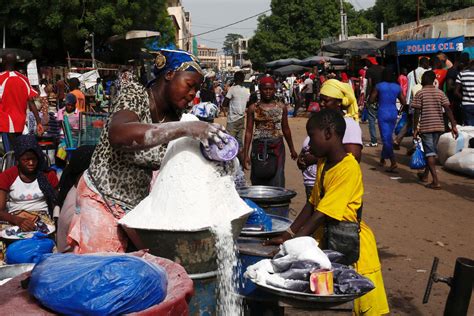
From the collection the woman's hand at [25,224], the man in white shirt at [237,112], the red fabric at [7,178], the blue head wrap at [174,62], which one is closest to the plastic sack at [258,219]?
the blue head wrap at [174,62]

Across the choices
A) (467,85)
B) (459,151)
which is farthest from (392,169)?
(467,85)

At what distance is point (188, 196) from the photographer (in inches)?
101

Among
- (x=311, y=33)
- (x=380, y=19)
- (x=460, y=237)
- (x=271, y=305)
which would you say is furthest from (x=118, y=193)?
(x=380, y=19)

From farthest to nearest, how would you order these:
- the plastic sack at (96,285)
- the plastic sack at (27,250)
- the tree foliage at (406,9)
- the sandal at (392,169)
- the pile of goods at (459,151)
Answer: the tree foliage at (406,9) → the sandal at (392,169) → the pile of goods at (459,151) → the plastic sack at (27,250) → the plastic sack at (96,285)

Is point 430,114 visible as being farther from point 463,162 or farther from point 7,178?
point 7,178

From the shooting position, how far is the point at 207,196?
8.50 feet

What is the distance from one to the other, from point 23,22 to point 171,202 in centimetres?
2545

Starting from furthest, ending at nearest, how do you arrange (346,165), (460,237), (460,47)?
(460,47) → (460,237) → (346,165)

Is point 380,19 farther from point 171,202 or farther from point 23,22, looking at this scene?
point 171,202

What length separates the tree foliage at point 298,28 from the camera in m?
52.8

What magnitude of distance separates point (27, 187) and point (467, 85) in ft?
25.8

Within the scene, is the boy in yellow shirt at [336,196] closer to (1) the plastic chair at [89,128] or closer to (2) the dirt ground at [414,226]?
(2) the dirt ground at [414,226]

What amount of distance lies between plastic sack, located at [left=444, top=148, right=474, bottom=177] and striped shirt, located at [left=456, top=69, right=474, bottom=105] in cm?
100

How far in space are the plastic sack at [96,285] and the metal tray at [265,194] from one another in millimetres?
2671
